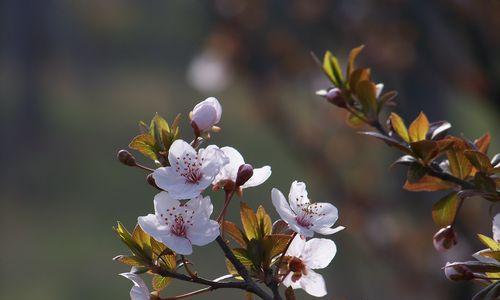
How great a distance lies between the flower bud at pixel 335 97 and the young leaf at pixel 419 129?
0.13 metres

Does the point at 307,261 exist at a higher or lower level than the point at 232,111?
higher

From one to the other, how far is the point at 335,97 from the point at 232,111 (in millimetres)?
13168

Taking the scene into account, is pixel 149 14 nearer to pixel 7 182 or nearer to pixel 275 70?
pixel 7 182

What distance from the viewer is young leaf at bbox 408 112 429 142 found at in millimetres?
1117

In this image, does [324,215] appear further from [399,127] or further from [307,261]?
[399,127]

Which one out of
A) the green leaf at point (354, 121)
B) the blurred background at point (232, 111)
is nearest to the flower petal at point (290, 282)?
the green leaf at point (354, 121)

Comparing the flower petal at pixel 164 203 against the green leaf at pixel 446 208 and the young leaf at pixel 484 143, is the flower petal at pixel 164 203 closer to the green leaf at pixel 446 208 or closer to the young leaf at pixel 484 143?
the green leaf at pixel 446 208

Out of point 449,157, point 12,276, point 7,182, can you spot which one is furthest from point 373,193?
point 7,182

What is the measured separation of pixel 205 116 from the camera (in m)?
1.01

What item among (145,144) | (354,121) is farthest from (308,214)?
(354,121)

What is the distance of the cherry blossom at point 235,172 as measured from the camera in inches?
39.2

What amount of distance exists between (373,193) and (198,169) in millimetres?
2697

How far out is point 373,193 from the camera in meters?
3.57

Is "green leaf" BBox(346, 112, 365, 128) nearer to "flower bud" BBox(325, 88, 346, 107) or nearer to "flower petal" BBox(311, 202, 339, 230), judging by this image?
"flower bud" BBox(325, 88, 346, 107)
